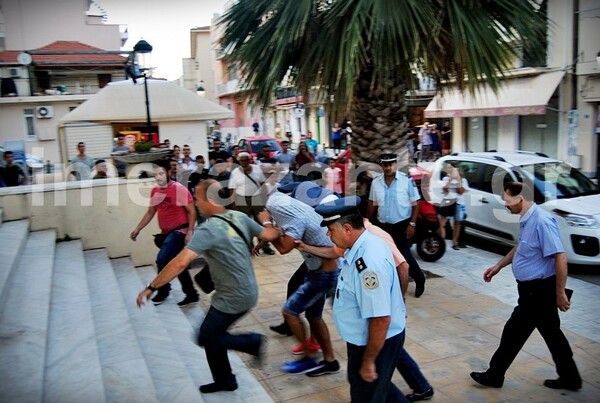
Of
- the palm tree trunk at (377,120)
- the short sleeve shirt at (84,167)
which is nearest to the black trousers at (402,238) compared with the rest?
the palm tree trunk at (377,120)

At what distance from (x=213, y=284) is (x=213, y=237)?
1.92ft

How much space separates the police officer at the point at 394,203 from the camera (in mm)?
6387

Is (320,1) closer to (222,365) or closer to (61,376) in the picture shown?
(222,365)

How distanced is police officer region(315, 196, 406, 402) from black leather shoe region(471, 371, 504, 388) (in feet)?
5.14

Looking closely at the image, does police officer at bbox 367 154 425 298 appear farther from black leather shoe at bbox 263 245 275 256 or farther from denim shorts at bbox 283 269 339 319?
black leather shoe at bbox 263 245 275 256

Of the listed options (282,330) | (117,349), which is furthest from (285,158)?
(117,349)

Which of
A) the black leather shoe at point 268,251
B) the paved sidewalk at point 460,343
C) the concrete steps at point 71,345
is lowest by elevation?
the paved sidewalk at point 460,343

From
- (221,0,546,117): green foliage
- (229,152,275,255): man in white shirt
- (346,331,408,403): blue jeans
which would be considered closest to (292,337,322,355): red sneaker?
(346,331,408,403): blue jeans

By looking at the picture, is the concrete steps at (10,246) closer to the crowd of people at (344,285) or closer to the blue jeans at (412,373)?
the crowd of people at (344,285)

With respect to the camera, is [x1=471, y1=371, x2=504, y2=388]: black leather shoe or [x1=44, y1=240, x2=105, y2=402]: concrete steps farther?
[x1=471, y1=371, x2=504, y2=388]: black leather shoe

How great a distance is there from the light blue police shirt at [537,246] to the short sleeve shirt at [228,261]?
6.93 ft

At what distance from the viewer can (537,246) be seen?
4.13 meters

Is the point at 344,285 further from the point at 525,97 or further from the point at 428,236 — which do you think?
the point at 525,97

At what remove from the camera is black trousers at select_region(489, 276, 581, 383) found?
4.16 metres
